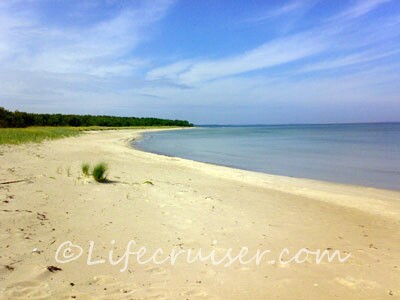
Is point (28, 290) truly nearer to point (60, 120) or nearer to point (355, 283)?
point (355, 283)

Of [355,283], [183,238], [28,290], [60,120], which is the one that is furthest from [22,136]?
[60,120]

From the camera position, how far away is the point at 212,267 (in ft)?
12.8

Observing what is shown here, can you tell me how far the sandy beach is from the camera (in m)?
3.35

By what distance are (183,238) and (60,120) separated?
242 feet

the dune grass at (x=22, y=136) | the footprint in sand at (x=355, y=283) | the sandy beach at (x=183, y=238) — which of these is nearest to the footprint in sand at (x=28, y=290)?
the sandy beach at (x=183, y=238)

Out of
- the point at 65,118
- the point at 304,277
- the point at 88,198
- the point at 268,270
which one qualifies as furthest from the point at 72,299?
the point at 65,118

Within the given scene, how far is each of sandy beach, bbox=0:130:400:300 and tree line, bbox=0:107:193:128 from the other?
43.5m

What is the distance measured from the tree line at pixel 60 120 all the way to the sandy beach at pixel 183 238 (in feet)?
143

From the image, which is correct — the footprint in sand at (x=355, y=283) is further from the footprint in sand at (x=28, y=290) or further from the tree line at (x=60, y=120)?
the tree line at (x=60, y=120)

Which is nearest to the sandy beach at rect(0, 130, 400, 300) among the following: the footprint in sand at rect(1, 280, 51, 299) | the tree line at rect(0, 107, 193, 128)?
the footprint in sand at rect(1, 280, 51, 299)

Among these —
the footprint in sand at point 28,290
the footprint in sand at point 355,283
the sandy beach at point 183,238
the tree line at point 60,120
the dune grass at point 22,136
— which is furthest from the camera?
the tree line at point 60,120

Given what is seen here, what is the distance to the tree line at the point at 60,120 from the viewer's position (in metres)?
45.7

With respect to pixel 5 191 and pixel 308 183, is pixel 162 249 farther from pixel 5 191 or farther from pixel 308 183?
pixel 308 183

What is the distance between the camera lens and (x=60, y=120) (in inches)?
2808
